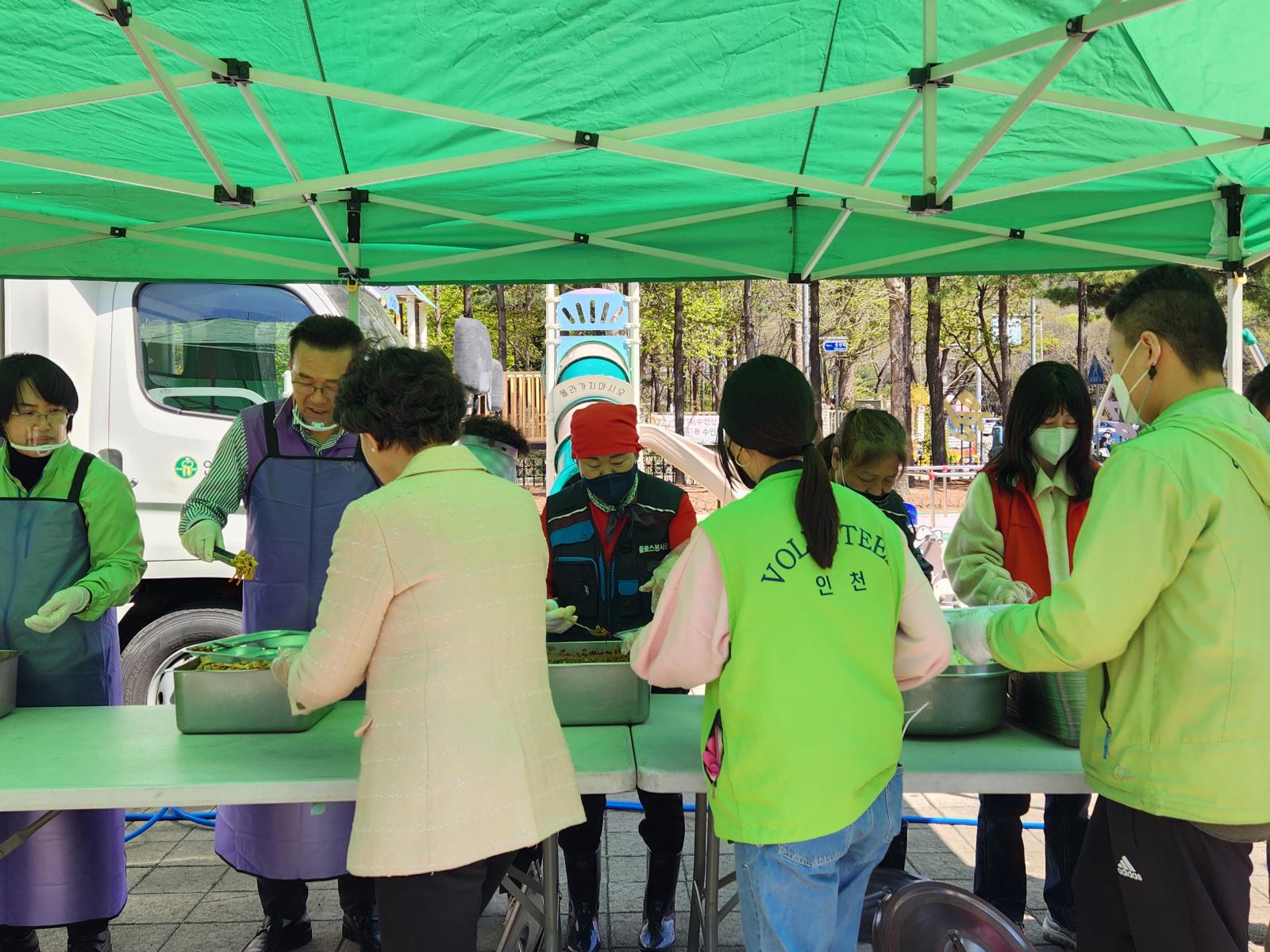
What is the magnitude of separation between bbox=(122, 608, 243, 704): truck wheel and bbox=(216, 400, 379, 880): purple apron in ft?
6.80

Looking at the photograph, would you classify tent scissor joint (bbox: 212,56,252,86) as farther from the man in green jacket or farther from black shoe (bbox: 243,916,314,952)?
black shoe (bbox: 243,916,314,952)

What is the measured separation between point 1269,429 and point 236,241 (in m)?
3.56

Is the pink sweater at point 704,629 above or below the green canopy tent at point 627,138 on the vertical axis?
below

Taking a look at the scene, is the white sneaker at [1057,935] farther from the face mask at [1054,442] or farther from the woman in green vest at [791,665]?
the woman in green vest at [791,665]

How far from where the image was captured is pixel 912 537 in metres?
3.33

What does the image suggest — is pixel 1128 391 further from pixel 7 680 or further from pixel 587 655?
pixel 7 680

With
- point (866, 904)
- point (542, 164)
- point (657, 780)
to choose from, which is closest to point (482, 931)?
point (866, 904)

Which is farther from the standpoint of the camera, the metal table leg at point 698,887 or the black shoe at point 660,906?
the black shoe at point 660,906

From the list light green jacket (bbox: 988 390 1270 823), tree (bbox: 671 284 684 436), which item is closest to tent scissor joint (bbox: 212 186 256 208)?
light green jacket (bbox: 988 390 1270 823)

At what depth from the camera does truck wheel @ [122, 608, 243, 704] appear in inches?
183

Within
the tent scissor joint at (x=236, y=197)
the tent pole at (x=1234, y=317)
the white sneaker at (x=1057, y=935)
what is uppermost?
the tent scissor joint at (x=236, y=197)

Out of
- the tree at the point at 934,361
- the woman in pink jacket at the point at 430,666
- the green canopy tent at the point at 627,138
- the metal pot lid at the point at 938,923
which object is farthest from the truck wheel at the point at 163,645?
the tree at the point at 934,361

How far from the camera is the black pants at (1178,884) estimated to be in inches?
67.2

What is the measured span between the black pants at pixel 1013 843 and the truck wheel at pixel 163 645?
3.39 meters
